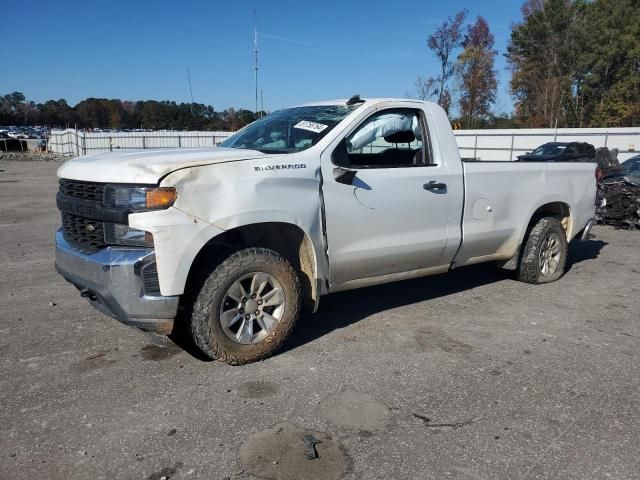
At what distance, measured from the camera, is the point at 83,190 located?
381 cm

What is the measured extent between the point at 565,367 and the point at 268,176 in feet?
8.47

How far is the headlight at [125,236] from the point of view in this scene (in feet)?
11.5

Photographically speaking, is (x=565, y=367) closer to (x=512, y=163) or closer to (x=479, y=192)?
(x=479, y=192)

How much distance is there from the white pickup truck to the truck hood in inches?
0.5

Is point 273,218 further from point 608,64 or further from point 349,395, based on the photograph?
point 608,64

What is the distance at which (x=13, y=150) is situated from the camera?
136 ft

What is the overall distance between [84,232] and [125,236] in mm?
484

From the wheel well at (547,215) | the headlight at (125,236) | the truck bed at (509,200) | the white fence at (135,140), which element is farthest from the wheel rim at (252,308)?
the white fence at (135,140)

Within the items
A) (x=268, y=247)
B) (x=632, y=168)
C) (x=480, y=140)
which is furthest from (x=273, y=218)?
(x=480, y=140)

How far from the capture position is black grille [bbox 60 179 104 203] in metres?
3.66

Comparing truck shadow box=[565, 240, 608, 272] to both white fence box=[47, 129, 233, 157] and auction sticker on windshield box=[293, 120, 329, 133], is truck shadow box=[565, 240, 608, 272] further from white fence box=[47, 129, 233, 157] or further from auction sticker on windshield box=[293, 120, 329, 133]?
white fence box=[47, 129, 233, 157]

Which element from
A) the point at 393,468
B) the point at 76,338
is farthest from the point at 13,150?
the point at 393,468

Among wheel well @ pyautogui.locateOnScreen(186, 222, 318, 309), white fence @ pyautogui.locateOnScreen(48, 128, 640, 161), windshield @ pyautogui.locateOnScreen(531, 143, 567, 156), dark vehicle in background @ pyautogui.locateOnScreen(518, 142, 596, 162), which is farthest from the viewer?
white fence @ pyautogui.locateOnScreen(48, 128, 640, 161)

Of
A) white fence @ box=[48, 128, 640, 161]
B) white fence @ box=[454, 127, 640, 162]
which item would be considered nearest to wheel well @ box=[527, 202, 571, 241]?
white fence @ box=[454, 127, 640, 162]
